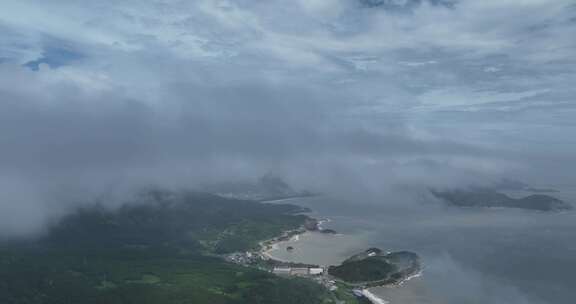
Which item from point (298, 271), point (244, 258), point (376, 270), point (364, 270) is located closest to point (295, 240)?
point (244, 258)

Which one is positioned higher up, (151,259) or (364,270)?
(151,259)

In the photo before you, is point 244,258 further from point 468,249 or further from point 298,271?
point 468,249

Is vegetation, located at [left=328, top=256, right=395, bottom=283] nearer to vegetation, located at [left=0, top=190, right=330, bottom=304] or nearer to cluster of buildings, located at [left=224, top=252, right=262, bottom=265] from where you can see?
vegetation, located at [left=0, top=190, right=330, bottom=304]

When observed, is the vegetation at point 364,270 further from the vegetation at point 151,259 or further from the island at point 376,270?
the vegetation at point 151,259

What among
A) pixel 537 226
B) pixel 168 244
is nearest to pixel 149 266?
pixel 168 244

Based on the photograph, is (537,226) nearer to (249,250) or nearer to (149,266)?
(249,250)

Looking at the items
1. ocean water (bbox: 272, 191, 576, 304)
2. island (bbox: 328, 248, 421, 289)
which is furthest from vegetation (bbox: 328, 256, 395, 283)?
ocean water (bbox: 272, 191, 576, 304)
